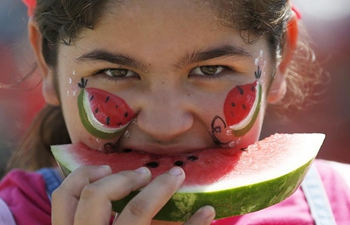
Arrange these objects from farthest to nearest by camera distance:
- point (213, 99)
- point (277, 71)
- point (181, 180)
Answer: point (277, 71) → point (213, 99) → point (181, 180)

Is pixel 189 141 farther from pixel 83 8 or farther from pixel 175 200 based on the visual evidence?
pixel 83 8

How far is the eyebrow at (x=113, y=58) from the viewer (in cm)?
249

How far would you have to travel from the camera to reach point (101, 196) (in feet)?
7.10

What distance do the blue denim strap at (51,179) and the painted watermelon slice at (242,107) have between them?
1190 millimetres

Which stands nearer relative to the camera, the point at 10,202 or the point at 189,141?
the point at 189,141

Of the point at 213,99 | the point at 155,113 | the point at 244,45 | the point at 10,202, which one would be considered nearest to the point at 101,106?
the point at 155,113

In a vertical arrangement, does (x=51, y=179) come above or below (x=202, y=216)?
below

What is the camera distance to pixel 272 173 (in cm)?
239

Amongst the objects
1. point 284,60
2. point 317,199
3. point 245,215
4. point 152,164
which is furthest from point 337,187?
point 152,164

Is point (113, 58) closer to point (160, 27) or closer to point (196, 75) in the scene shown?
point (160, 27)

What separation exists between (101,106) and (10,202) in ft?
2.99

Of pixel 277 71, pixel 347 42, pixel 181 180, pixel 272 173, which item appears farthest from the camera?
pixel 347 42

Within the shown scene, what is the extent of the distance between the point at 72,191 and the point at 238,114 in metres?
→ 0.85

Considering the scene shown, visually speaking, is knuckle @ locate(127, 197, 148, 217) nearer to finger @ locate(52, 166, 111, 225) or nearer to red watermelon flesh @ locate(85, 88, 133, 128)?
finger @ locate(52, 166, 111, 225)
